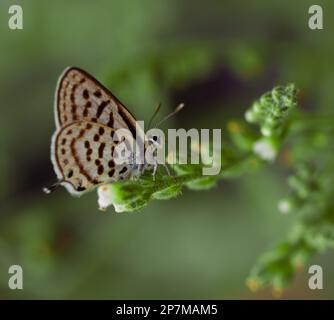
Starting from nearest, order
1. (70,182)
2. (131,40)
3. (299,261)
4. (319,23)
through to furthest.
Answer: (70,182) < (299,261) < (319,23) < (131,40)

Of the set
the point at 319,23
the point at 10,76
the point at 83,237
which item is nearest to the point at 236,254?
the point at 83,237

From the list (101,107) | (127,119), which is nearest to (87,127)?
(101,107)

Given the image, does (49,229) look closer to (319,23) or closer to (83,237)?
(83,237)

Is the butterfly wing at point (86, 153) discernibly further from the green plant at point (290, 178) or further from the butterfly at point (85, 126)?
the green plant at point (290, 178)

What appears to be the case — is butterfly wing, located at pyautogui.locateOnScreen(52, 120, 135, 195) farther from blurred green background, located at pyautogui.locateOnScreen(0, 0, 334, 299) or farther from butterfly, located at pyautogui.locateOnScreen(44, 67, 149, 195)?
blurred green background, located at pyautogui.locateOnScreen(0, 0, 334, 299)

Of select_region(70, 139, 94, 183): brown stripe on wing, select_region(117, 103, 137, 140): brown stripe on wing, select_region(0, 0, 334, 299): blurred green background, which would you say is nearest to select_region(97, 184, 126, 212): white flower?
select_region(70, 139, 94, 183): brown stripe on wing

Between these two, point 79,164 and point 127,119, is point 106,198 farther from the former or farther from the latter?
point 127,119
